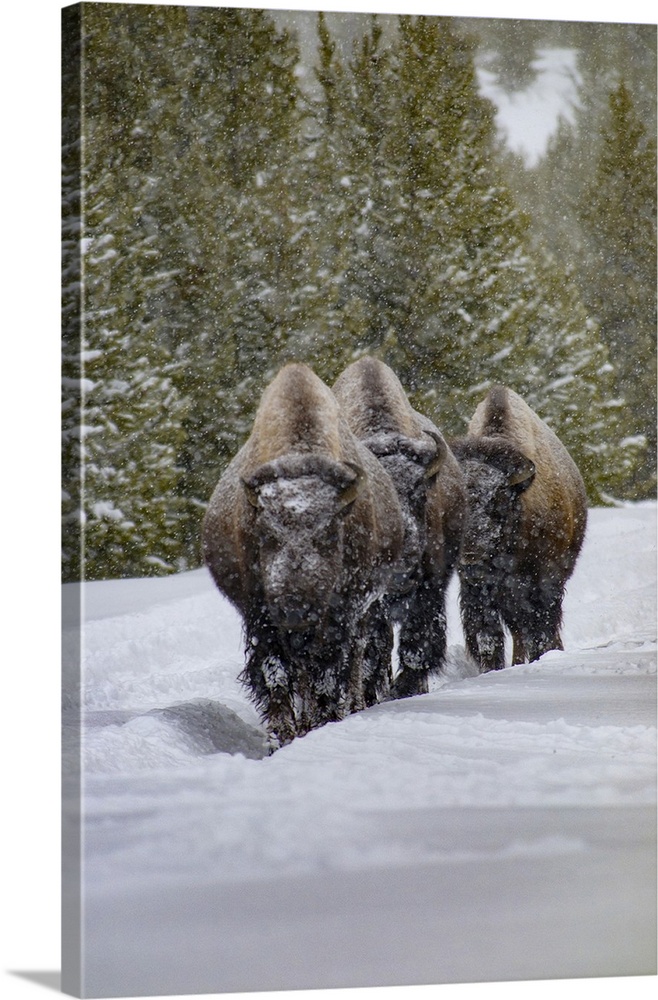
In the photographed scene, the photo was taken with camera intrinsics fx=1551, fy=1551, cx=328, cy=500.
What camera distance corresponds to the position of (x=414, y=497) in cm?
820

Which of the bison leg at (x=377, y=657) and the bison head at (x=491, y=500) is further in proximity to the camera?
the bison head at (x=491, y=500)

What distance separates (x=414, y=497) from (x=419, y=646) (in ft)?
2.97

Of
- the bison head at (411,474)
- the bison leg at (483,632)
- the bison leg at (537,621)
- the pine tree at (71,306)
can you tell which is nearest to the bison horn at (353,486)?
the bison head at (411,474)

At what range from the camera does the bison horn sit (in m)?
7.36

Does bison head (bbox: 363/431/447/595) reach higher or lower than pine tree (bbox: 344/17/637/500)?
lower

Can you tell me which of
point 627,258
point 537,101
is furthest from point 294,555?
point 537,101

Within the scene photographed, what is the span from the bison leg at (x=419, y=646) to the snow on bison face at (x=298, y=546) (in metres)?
0.56

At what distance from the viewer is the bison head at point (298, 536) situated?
280 inches

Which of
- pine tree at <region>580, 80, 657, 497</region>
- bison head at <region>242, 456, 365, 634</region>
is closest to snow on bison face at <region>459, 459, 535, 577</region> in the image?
pine tree at <region>580, 80, 657, 497</region>

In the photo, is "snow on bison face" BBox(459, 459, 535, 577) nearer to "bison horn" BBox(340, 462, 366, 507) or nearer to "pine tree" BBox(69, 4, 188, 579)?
"bison horn" BBox(340, 462, 366, 507)

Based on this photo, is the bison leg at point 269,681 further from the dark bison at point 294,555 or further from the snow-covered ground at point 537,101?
the snow-covered ground at point 537,101

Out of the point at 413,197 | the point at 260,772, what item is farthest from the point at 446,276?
the point at 260,772

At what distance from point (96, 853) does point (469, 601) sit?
237 centimetres

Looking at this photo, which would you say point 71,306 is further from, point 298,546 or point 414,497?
point 414,497
